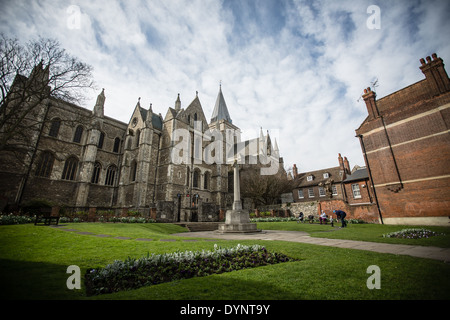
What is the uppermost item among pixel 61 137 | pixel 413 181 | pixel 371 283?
pixel 61 137

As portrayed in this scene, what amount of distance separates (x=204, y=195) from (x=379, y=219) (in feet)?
68.5

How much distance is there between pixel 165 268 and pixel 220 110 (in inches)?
1826

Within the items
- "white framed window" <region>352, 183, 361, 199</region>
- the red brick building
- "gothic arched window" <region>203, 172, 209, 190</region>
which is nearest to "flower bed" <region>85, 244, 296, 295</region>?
the red brick building

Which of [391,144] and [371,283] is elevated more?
[391,144]

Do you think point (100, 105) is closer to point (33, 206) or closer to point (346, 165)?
point (33, 206)

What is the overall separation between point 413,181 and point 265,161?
29531 mm

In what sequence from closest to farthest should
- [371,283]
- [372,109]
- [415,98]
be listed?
[371,283] → [415,98] → [372,109]

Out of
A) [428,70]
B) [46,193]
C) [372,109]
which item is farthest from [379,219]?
[46,193]

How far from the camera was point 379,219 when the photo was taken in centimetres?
1731

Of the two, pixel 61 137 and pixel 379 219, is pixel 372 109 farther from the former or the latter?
pixel 61 137

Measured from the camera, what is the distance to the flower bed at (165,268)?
3440 millimetres

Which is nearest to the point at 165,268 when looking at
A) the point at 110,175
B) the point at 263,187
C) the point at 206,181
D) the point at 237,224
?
the point at 237,224

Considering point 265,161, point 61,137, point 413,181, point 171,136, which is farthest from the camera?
point 265,161

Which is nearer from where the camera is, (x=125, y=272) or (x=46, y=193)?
(x=125, y=272)
